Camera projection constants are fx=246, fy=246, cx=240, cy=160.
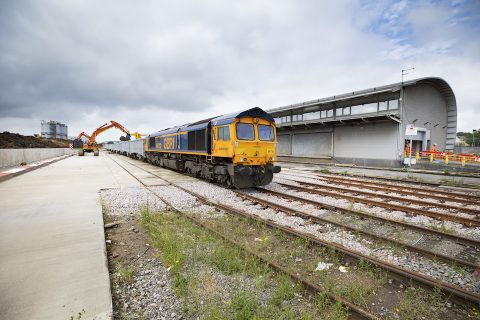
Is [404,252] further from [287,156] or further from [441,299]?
[287,156]

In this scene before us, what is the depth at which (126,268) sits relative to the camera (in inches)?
162

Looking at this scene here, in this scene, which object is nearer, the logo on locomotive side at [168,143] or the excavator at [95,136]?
the logo on locomotive side at [168,143]

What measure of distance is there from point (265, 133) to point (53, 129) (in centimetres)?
11631

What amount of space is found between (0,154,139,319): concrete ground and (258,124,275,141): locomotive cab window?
670 centimetres

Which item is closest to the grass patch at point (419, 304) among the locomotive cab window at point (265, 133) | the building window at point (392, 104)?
the locomotive cab window at point (265, 133)

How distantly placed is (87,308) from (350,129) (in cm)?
2499

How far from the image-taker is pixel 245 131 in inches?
406

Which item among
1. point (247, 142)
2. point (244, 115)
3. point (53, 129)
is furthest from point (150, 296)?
point (53, 129)

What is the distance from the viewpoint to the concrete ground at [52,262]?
9.21ft

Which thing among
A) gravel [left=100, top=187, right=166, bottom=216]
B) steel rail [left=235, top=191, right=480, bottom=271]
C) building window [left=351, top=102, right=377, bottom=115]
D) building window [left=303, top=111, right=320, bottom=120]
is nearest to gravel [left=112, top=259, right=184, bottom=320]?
gravel [left=100, top=187, right=166, bottom=216]

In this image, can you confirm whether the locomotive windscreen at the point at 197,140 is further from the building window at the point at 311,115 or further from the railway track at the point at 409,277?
the building window at the point at 311,115

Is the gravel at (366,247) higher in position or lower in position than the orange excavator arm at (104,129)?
lower

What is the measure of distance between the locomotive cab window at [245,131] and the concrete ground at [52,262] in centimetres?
567

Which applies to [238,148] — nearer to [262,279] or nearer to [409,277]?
[262,279]
